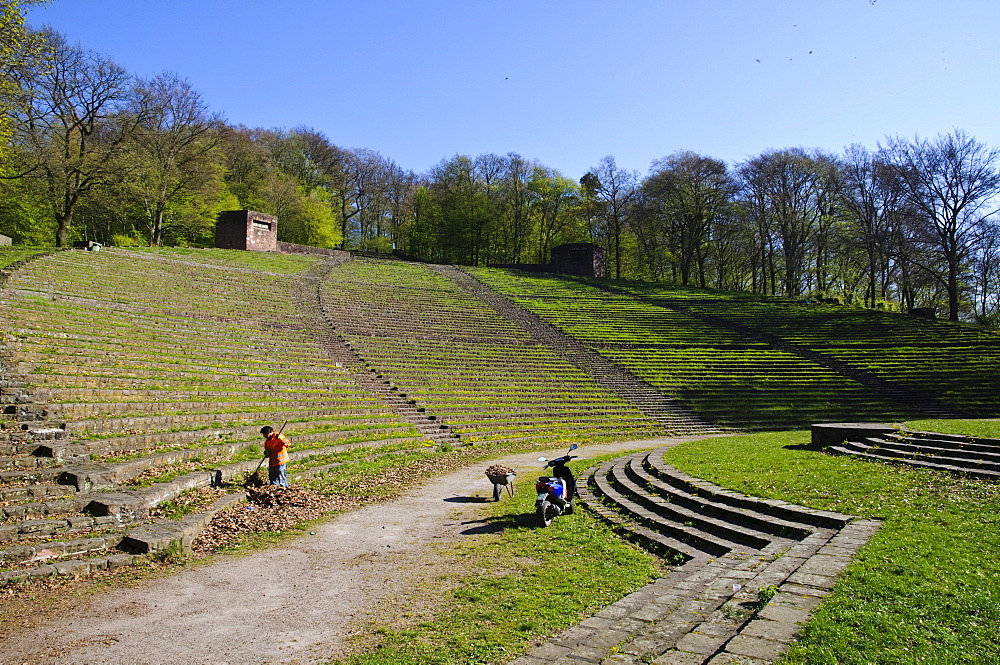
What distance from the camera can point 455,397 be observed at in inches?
868

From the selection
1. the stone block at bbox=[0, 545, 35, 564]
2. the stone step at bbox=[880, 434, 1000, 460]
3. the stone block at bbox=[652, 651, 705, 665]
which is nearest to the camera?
the stone block at bbox=[652, 651, 705, 665]

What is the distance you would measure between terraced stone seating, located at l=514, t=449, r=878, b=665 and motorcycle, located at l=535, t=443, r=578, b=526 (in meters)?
0.67

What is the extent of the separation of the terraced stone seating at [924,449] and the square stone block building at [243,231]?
41.4 metres

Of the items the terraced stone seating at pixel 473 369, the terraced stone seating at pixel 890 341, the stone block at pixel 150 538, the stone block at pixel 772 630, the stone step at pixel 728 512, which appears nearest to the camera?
the stone block at pixel 772 630

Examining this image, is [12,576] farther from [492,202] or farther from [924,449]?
[492,202]

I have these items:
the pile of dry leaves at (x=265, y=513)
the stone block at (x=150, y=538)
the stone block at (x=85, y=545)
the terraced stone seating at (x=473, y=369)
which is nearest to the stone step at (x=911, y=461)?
the terraced stone seating at (x=473, y=369)

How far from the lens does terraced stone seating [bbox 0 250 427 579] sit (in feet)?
26.4

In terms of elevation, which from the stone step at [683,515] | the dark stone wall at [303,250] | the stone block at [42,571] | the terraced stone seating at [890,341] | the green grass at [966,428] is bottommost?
the stone block at [42,571]

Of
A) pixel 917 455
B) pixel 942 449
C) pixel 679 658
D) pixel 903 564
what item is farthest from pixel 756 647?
pixel 942 449

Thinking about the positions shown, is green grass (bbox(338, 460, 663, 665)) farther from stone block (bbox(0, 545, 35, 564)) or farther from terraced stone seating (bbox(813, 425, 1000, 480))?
terraced stone seating (bbox(813, 425, 1000, 480))

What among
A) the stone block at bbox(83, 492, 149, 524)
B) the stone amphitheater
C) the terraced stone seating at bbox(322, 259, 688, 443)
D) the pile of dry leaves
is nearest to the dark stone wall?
the stone amphitheater

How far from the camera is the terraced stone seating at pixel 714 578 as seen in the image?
15.0ft

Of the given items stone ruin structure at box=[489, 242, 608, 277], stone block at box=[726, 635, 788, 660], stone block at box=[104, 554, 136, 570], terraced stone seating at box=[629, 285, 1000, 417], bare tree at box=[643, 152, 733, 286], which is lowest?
stone block at box=[104, 554, 136, 570]

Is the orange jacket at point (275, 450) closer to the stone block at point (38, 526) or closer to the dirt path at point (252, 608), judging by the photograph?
the dirt path at point (252, 608)
